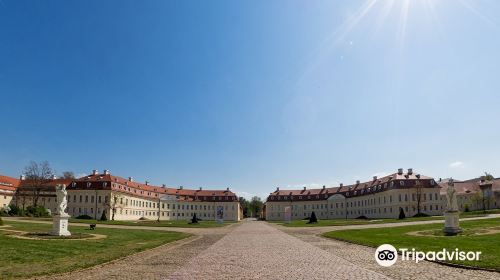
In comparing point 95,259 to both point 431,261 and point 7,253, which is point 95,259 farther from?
point 431,261

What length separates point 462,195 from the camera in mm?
104000

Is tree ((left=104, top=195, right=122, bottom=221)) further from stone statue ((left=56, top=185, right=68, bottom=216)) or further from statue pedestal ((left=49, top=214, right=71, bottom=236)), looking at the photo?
statue pedestal ((left=49, top=214, right=71, bottom=236))

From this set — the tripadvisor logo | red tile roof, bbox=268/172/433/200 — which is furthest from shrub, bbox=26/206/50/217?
red tile roof, bbox=268/172/433/200

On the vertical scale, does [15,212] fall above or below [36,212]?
below

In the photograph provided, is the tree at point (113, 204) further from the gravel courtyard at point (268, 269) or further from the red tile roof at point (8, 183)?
the gravel courtyard at point (268, 269)

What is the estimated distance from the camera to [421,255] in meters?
16.1

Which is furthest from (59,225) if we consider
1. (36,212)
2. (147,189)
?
(147,189)

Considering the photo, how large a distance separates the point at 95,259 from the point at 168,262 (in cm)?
291

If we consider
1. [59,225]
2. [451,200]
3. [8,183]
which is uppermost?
[8,183]

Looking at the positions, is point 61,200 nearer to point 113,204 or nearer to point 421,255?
point 421,255

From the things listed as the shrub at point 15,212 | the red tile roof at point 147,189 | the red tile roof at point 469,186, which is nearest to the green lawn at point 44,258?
the shrub at point 15,212

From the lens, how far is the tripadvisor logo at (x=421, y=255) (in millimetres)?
14508

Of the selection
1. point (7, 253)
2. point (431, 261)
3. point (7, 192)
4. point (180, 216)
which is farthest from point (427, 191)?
point (7, 192)

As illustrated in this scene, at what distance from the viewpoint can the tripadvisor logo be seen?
47.6ft
